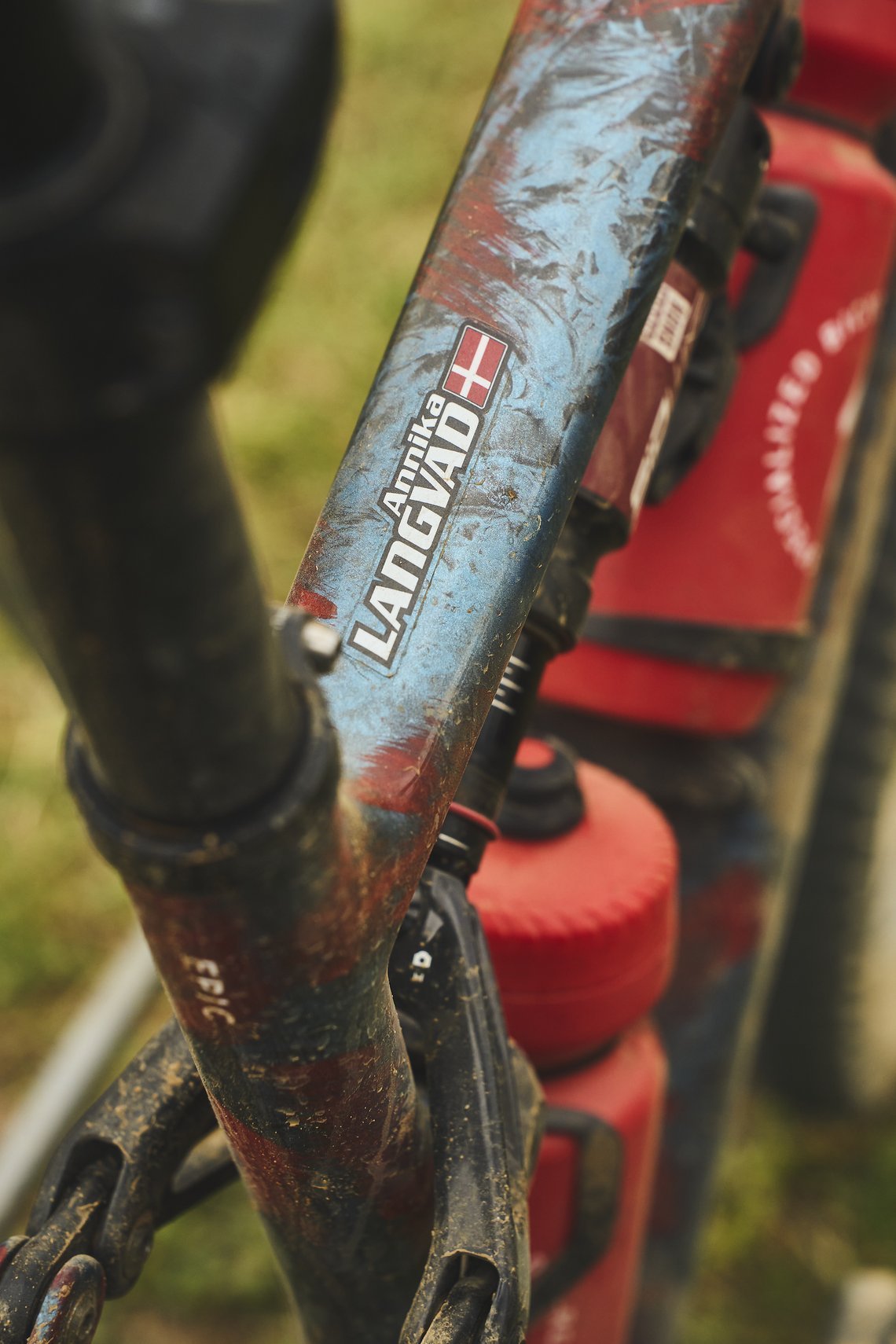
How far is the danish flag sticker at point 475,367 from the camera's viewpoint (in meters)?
0.62

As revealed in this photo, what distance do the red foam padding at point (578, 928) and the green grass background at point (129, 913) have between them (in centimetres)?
34

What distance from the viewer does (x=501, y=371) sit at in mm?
623

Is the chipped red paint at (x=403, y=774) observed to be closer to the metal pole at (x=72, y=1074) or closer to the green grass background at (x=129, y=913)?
the green grass background at (x=129, y=913)

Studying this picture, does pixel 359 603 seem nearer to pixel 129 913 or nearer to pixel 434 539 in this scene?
pixel 434 539

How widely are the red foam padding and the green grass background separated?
34 cm

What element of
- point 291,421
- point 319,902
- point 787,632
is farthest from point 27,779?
point 319,902

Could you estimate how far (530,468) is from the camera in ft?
2.02

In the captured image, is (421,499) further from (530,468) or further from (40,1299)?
(40,1299)

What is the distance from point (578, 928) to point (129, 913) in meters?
1.20

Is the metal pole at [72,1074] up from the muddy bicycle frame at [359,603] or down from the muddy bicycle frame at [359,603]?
down

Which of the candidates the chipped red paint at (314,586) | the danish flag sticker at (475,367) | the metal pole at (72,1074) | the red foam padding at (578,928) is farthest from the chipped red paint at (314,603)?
the metal pole at (72,1074)

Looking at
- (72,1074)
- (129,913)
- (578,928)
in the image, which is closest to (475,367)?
(578,928)

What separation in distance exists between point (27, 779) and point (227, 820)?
1.66m

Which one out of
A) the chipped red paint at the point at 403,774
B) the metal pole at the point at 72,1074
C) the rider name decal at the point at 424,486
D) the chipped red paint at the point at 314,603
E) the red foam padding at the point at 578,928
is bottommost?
the metal pole at the point at 72,1074
